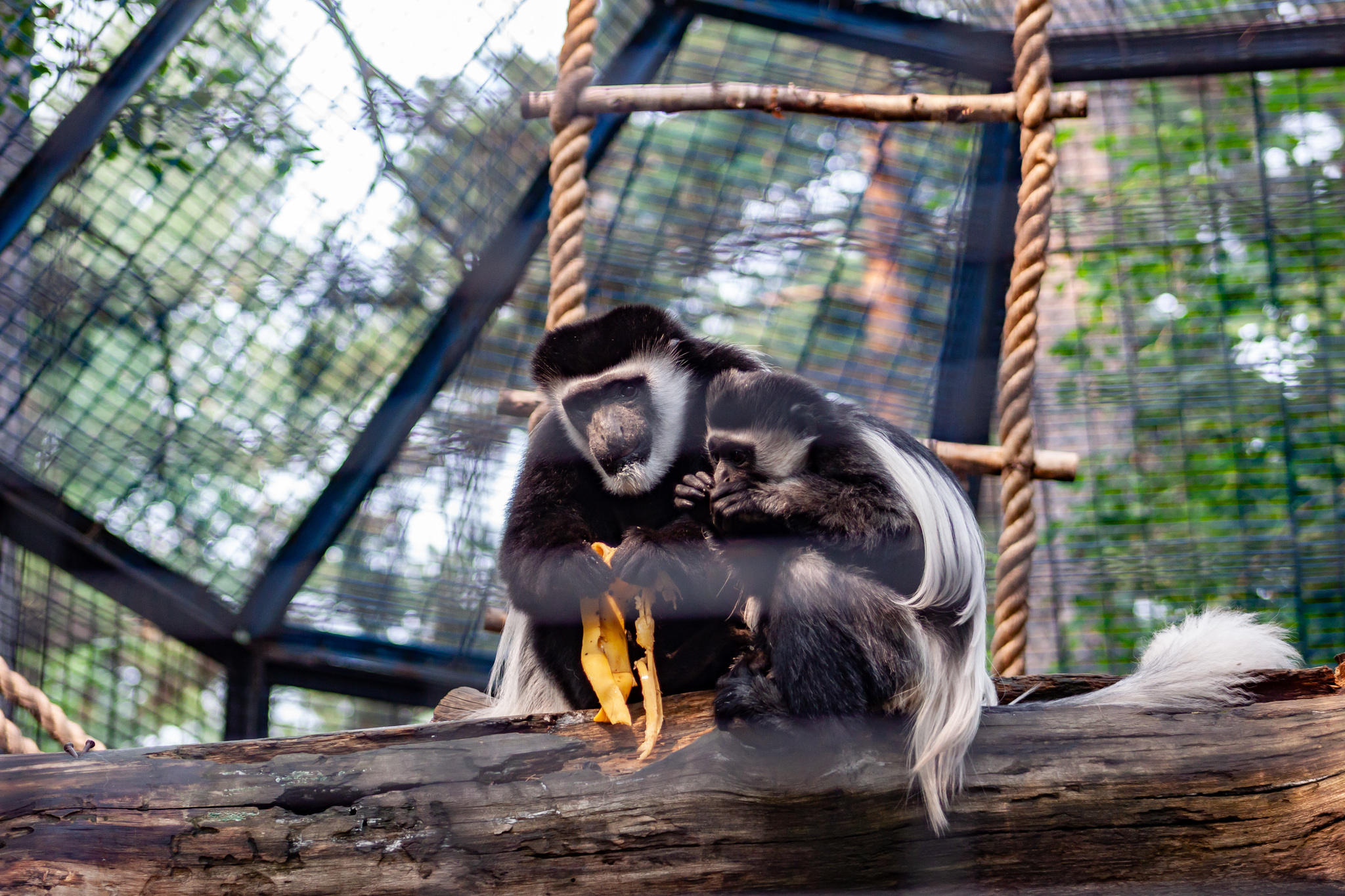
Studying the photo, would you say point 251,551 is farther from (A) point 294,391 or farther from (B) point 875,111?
(B) point 875,111

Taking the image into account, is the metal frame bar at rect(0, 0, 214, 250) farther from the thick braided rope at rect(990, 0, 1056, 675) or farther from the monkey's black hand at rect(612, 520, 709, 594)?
the thick braided rope at rect(990, 0, 1056, 675)

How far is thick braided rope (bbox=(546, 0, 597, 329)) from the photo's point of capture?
5.75ft

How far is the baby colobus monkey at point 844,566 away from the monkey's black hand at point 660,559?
0.14 feet

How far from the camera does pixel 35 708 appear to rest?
5.10 feet

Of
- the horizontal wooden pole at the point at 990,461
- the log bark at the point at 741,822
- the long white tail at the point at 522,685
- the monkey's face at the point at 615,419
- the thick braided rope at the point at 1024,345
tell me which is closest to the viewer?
the log bark at the point at 741,822

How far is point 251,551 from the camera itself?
2.08 meters

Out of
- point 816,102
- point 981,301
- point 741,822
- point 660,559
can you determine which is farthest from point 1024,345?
point 741,822

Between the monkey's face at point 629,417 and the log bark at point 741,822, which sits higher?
the monkey's face at point 629,417

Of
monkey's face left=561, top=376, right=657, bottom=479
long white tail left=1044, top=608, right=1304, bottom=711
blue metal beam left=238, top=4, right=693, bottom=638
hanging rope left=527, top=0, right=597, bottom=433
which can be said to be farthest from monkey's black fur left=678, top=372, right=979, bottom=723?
blue metal beam left=238, top=4, right=693, bottom=638

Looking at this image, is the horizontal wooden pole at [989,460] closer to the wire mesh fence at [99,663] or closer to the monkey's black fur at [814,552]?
the monkey's black fur at [814,552]

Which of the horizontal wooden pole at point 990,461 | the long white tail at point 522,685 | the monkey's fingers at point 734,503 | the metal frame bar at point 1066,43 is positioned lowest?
the long white tail at point 522,685

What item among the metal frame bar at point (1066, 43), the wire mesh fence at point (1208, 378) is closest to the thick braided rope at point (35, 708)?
the metal frame bar at point (1066, 43)

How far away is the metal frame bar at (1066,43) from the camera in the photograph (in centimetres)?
194

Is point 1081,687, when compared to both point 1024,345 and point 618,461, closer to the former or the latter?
point 1024,345
